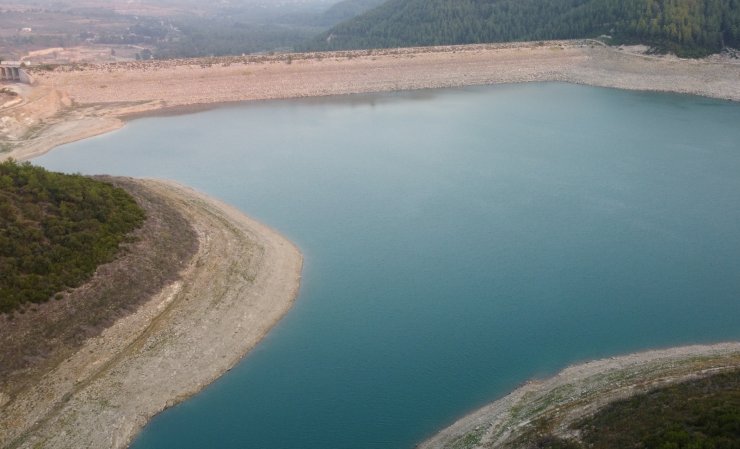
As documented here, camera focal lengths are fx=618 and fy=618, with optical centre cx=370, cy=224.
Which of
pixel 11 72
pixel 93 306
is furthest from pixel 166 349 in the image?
pixel 11 72

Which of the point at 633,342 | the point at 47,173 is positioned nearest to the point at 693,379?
the point at 633,342

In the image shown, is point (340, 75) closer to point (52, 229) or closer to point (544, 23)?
point (544, 23)

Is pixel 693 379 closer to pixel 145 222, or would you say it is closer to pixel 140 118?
pixel 145 222

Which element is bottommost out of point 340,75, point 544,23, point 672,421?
point 672,421

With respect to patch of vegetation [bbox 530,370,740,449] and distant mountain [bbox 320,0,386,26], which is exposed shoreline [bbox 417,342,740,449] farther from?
distant mountain [bbox 320,0,386,26]

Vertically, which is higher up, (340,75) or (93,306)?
(340,75)
